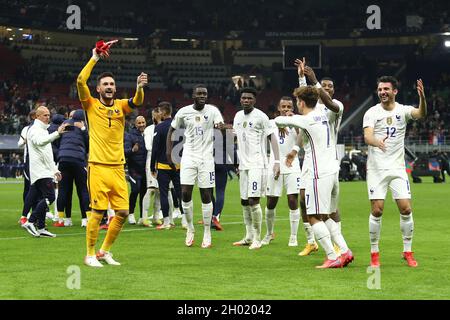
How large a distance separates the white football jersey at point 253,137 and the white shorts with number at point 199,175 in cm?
53

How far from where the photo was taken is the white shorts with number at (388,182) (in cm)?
1159

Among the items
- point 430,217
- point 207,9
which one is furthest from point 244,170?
point 207,9

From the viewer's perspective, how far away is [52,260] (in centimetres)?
1217

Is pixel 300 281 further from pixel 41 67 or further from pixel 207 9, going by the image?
pixel 207 9

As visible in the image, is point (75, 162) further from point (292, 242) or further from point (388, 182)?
point (388, 182)

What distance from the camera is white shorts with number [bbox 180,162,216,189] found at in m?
14.3

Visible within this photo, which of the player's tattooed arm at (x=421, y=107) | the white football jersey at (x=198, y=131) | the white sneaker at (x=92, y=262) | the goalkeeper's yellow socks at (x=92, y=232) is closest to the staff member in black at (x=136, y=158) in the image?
the white football jersey at (x=198, y=131)

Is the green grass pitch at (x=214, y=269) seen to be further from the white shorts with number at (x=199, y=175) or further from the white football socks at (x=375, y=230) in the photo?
the white shorts with number at (x=199, y=175)

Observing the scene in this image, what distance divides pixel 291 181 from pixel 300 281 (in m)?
4.42

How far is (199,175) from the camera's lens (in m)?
14.3

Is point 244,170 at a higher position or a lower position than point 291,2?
lower

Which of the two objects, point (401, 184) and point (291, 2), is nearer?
point (401, 184)

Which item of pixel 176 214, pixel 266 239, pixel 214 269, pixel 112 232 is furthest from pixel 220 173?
pixel 214 269

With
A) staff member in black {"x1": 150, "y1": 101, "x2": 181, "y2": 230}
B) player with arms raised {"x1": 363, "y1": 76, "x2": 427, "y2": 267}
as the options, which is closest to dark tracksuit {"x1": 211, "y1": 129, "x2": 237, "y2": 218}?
staff member in black {"x1": 150, "y1": 101, "x2": 181, "y2": 230}
